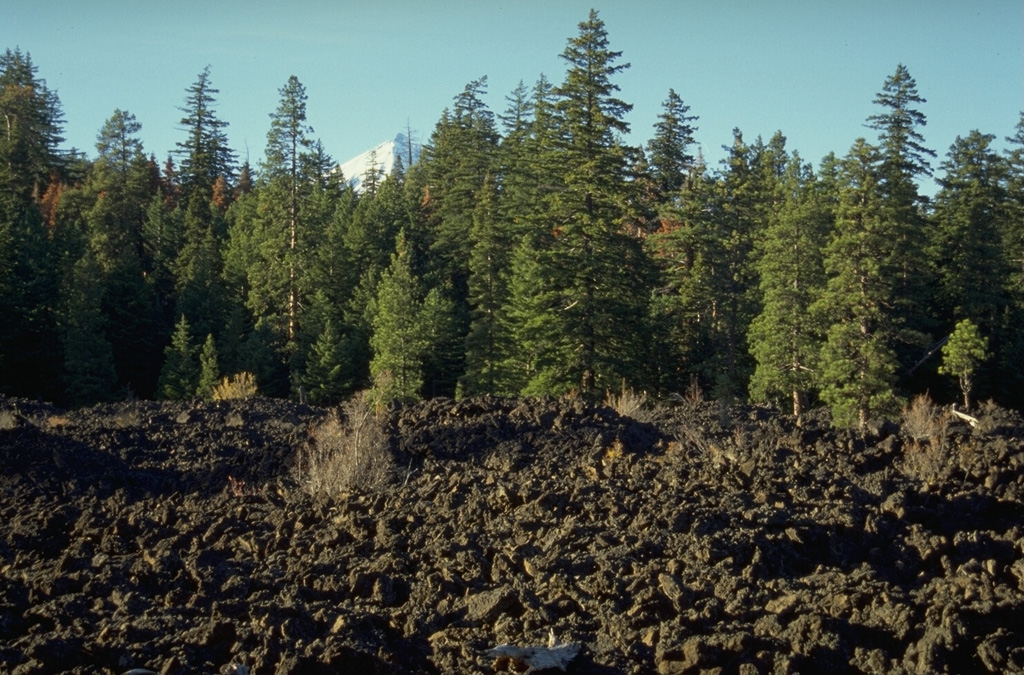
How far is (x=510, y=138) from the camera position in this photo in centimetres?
4869

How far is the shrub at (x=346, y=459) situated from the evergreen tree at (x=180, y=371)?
24523mm

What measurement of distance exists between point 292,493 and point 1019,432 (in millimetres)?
11178

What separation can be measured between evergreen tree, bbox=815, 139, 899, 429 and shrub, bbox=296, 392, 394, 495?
20.1 meters

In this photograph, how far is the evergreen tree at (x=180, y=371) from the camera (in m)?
37.4

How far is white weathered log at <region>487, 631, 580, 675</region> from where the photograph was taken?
6.87 m

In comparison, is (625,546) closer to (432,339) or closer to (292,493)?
(292,493)

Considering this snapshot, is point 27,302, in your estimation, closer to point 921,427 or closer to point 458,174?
point 458,174

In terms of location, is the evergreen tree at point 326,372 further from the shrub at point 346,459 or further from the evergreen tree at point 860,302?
the shrub at point 346,459

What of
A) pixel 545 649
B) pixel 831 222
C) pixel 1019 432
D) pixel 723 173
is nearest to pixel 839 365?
pixel 831 222

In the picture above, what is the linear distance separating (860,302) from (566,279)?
9570 mm

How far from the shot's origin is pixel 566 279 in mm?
31375

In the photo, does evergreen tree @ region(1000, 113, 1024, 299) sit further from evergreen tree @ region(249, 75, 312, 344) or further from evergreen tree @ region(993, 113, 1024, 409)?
evergreen tree @ region(249, 75, 312, 344)

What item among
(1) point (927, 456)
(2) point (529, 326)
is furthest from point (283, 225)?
(1) point (927, 456)

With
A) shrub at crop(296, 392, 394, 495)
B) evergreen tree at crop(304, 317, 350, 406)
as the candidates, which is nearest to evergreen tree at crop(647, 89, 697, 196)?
evergreen tree at crop(304, 317, 350, 406)
